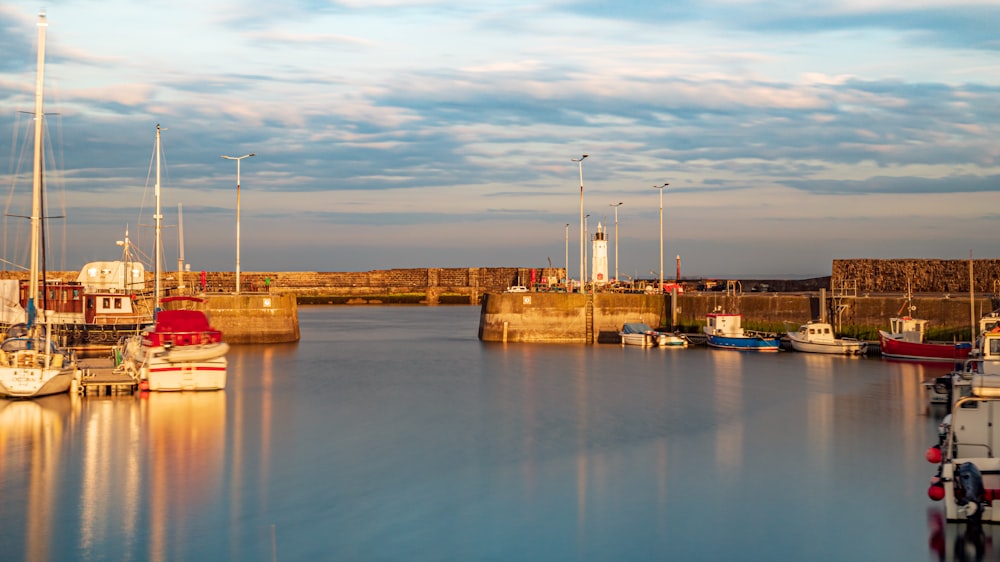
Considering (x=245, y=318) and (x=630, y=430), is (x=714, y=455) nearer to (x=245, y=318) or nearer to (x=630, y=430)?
(x=630, y=430)

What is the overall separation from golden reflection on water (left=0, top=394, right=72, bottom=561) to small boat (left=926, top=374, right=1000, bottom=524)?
14.9 meters

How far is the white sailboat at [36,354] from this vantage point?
3206 cm

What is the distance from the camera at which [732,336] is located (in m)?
55.3

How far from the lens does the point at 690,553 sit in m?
17.3

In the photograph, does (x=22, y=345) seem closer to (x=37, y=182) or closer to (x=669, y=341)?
(x=37, y=182)

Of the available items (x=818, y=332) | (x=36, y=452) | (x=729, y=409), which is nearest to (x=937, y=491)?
(x=729, y=409)

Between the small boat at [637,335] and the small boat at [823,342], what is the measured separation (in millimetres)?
7520

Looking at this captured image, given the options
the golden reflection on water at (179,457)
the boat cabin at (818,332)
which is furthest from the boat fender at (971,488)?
the boat cabin at (818,332)

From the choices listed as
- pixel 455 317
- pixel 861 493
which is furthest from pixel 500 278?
pixel 861 493

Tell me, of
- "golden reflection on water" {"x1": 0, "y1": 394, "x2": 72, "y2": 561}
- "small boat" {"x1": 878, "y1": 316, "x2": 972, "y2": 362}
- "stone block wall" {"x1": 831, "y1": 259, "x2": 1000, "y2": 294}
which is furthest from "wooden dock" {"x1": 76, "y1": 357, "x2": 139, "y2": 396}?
"stone block wall" {"x1": 831, "y1": 259, "x2": 1000, "y2": 294}

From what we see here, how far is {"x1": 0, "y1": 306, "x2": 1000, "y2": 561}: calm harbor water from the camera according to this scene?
17.8 meters

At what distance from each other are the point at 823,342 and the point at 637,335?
389 inches

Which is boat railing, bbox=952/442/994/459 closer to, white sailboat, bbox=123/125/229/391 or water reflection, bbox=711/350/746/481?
water reflection, bbox=711/350/746/481

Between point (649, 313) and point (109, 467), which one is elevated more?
point (649, 313)
